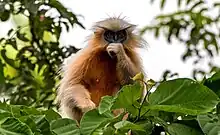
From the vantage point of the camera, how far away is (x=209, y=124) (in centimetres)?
202

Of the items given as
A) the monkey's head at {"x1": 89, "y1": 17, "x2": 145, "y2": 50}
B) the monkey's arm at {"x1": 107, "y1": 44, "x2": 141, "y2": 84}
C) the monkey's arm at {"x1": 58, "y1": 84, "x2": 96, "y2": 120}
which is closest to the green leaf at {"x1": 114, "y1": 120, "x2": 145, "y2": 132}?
the monkey's arm at {"x1": 58, "y1": 84, "x2": 96, "y2": 120}

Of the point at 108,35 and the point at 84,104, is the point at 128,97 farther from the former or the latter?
the point at 108,35

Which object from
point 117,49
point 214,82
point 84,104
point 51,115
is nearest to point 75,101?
point 84,104

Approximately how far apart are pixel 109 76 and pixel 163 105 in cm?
190

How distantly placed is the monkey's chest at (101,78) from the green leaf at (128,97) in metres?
1.74

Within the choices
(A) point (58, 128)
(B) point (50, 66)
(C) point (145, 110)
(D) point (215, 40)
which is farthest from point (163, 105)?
(D) point (215, 40)

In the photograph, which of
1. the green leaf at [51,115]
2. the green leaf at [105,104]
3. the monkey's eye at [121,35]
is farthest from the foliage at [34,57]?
the green leaf at [105,104]

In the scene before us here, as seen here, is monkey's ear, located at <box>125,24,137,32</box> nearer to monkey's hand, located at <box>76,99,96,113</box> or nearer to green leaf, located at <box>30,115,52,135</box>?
monkey's hand, located at <box>76,99,96,113</box>

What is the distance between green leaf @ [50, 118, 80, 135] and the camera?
6.46ft

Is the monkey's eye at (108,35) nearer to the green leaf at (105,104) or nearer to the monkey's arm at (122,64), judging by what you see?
the monkey's arm at (122,64)

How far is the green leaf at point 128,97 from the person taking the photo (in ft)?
6.50

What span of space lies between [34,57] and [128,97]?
2.50m

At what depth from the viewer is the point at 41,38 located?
4.29 meters

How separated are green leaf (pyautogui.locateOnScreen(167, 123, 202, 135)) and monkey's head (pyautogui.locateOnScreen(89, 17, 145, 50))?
1879 millimetres
